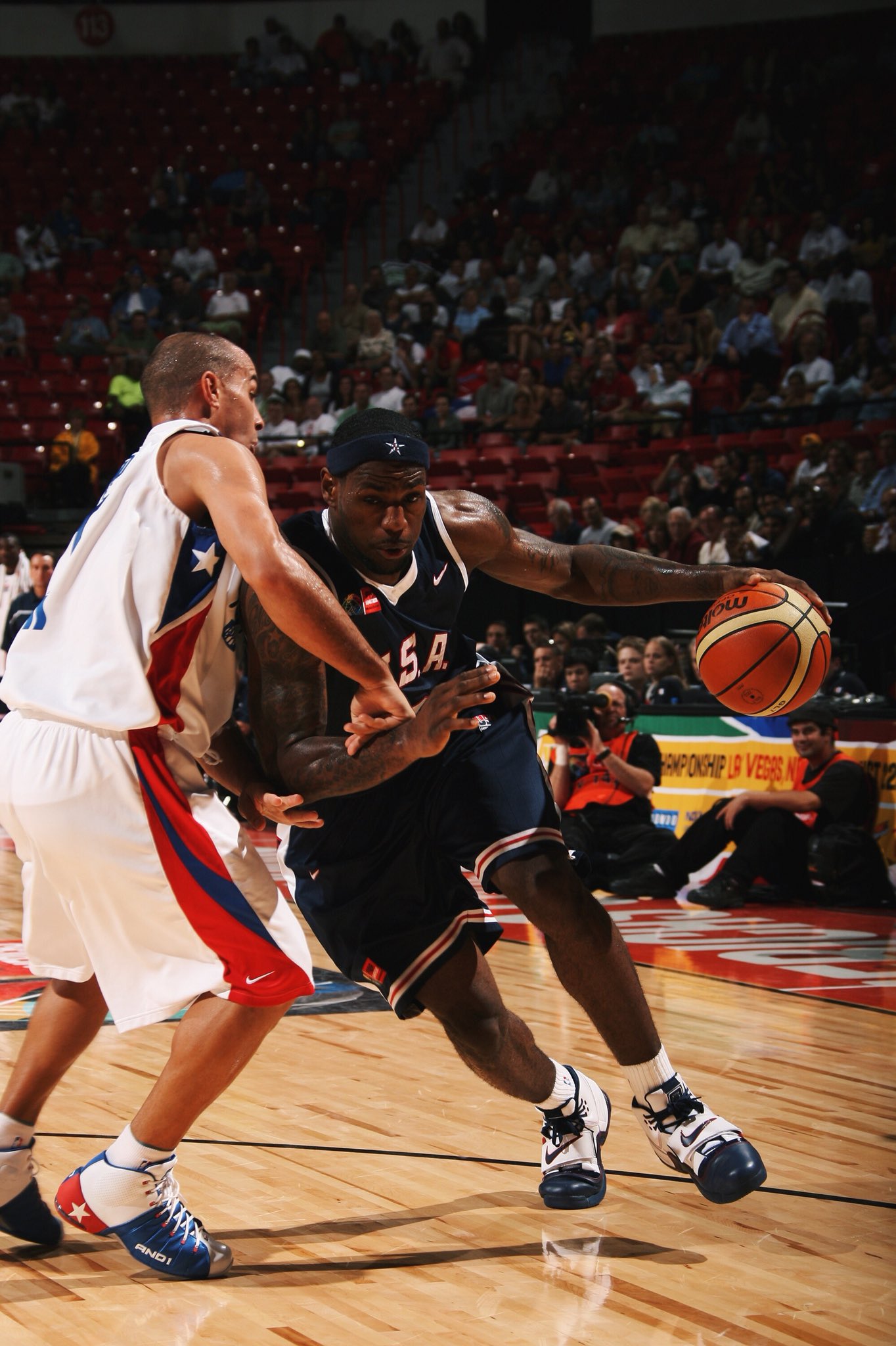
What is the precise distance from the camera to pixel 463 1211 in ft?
9.05

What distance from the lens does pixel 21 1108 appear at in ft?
8.39

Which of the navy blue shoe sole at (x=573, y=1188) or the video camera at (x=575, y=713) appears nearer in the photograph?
the navy blue shoe sole at (x=573, y=1188)

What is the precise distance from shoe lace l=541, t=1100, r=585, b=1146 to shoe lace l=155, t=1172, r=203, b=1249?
78cm

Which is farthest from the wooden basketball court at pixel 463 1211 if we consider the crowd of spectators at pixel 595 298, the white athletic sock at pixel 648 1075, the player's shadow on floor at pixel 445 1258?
the crowd of spectators at pixel 595 298

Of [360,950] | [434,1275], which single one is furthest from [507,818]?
[434,1275]

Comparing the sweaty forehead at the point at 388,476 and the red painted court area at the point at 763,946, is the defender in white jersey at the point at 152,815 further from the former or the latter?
the red painted court area at the point at 763,946

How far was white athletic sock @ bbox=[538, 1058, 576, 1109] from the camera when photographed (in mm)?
2896

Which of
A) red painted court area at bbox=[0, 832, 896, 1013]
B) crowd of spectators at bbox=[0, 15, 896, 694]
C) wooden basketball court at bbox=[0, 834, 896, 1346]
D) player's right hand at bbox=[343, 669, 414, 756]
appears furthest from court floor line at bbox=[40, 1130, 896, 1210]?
crowd of spectators at bbox=[0, 15, 896, 694]

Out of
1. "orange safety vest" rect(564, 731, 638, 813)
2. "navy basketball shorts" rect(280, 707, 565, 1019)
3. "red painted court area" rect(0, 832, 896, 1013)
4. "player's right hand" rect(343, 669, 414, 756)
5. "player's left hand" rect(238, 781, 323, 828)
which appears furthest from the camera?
"orange safety vest" rect(564, 731, 638, 813)

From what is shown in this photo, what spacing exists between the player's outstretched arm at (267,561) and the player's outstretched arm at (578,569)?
0.78m

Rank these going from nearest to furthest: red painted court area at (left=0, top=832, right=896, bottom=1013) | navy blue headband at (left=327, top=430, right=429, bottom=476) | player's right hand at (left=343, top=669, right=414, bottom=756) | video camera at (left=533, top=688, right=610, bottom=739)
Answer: player's right hand at (left=343, top=669, right=414, bottom=756) → navy blue headband at (left=327, top=430, right=429, bottom=476) → red painted court area at (left=0, top=832, right=896, bottom=1013) → video camera at (left=533, top=688, right=610, bottom=739)

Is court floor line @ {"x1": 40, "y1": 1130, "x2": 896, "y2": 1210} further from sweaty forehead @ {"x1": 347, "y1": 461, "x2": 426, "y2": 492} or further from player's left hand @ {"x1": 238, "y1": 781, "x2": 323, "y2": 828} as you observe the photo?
sweaty forehead @ {"x1": 347, "y1": 461, "x2": 426, "y2": 492}

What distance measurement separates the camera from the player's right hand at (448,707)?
2.21m

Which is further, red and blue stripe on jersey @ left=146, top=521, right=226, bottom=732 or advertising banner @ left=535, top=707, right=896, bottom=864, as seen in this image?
advertising banner @ left=535, top=707, right=896, bottom=864
